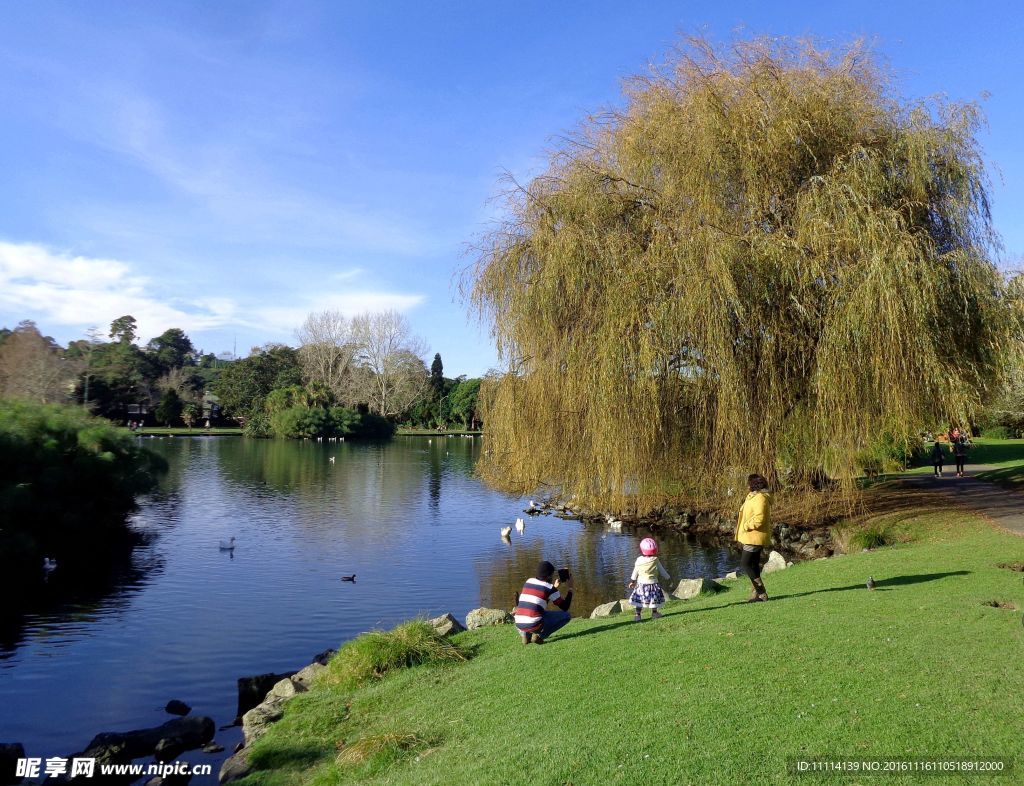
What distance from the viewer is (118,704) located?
10.3 meters

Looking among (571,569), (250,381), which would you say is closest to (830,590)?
(571,569)

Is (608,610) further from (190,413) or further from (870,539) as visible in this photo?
(190,413)

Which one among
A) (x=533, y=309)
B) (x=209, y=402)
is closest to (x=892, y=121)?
(x=533, y=309)

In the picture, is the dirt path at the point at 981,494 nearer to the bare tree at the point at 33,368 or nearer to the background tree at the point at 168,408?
the bare tree at the point at 33,368

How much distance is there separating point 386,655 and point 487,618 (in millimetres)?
2957

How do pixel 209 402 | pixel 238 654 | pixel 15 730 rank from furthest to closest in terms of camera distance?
1. pixel 209 402
2. pixel 238 654
3. pixel 15 730

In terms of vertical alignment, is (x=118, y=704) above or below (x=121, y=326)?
below

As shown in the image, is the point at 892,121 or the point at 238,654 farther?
the point at 892,121

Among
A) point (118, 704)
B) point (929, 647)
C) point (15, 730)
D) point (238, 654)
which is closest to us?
point (929, 647)

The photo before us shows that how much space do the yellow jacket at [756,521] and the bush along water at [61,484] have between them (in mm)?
16942

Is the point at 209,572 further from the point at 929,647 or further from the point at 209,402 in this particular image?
the point at 209,402

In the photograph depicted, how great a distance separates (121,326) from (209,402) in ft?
49.6

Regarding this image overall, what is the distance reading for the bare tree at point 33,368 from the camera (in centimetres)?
4903

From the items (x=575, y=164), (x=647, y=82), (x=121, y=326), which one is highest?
(x=121, y=326)
